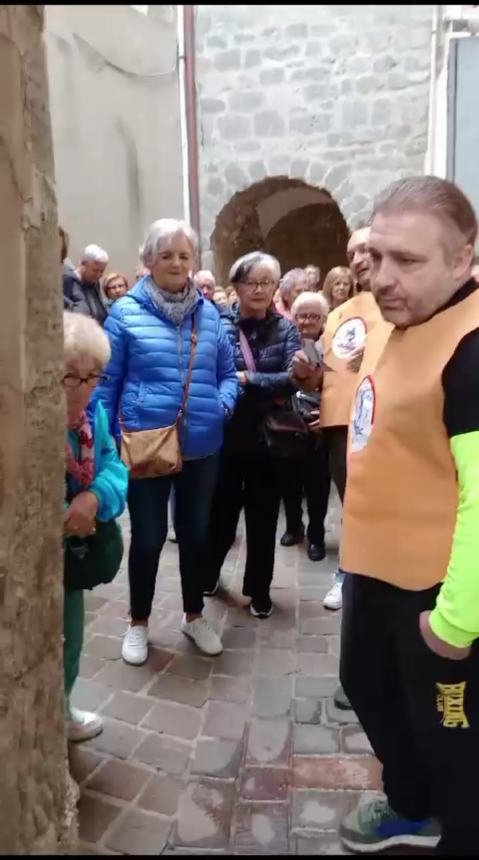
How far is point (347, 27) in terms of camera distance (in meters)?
9.26

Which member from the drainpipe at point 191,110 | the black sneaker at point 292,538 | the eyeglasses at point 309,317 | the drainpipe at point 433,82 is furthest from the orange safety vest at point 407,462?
the drainpipe at point 191,110

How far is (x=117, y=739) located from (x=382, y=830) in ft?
3.20

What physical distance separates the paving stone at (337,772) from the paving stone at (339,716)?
0.73 feet

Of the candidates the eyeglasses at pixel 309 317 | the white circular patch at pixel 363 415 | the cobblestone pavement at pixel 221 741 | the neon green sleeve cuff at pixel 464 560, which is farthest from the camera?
the eyeglasses at pixel 309 317

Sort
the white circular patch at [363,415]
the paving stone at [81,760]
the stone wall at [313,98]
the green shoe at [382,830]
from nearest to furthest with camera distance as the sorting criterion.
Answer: the white circular patch at [363,415] → the green shoe at [382,830] → the paving stone at [81,760] → the stone wall at [313,98]

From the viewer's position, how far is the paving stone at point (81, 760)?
7.95 ft

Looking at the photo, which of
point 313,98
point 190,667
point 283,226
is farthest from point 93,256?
point 283,226

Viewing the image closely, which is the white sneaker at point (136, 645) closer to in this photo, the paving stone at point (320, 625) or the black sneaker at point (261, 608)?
the black sneaker at point (261, 608)

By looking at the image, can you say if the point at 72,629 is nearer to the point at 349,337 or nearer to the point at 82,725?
the point at 82,725

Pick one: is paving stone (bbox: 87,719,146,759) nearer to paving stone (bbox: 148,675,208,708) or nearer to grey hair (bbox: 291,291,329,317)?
paving stone (bbox: 148,675,208,708)

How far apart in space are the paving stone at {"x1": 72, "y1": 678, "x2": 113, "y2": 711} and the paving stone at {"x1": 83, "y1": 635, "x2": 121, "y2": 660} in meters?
0.22

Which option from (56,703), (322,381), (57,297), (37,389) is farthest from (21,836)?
(322,381)

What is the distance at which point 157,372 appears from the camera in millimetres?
2916

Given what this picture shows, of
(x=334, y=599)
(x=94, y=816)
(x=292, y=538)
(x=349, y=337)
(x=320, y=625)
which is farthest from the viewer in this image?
(x=292, y=538)
